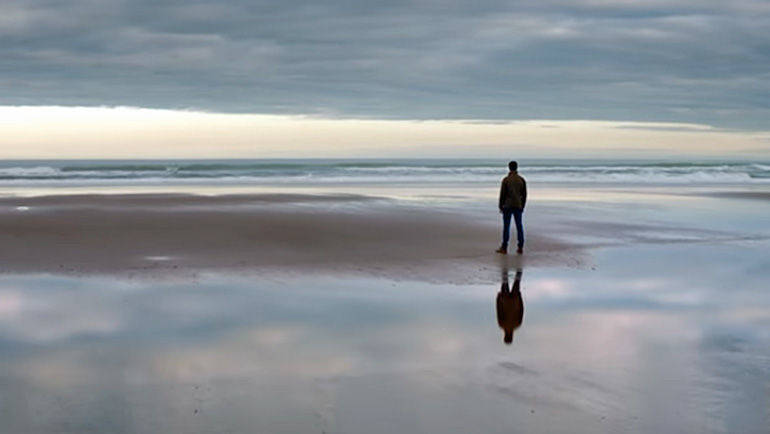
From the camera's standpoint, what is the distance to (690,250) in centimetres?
1708

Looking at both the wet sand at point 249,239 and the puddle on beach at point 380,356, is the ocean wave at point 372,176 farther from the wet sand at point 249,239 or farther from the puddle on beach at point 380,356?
the puddle on beach at point 380,356

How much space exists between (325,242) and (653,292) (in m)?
7.61

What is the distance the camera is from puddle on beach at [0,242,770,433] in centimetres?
632

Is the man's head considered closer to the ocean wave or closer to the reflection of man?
the reflection of man

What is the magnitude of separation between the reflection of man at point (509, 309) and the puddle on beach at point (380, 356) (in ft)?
0.14

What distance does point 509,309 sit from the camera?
1056 cm

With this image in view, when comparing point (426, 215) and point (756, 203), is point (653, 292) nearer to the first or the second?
point (426, 215)

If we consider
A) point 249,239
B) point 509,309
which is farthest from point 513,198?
point 509,309

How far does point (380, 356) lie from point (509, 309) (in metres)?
2.94

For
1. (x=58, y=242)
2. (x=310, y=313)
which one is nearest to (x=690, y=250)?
(x=310, y=313)

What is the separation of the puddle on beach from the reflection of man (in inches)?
1.6

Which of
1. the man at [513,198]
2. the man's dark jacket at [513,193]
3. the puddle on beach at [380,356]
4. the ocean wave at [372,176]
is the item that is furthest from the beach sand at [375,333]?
the ocean wave at [372,176]

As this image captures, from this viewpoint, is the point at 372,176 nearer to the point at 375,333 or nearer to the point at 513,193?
the point at 513,193

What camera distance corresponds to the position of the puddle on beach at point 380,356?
632 centimetres
